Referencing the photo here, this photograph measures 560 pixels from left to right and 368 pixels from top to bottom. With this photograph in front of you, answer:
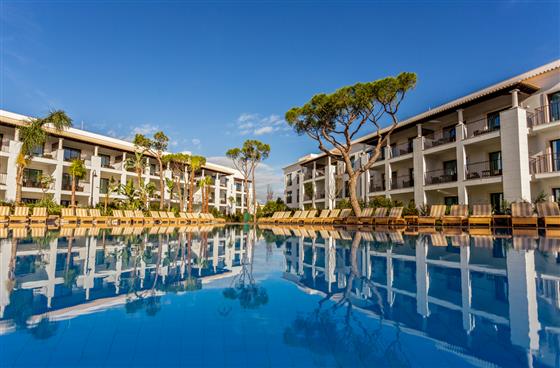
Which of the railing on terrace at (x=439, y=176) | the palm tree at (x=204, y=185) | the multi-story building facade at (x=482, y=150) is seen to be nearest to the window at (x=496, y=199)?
the multi-story building facade at (x=482, y=150)

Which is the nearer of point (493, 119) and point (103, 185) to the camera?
point (493, 119)

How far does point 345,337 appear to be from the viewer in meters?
2.34

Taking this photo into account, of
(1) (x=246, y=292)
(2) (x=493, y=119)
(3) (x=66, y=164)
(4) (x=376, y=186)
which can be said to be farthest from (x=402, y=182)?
(3) (x=66, y=164)

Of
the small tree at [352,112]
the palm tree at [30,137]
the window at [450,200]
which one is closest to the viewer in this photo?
the small tree at [352,112]

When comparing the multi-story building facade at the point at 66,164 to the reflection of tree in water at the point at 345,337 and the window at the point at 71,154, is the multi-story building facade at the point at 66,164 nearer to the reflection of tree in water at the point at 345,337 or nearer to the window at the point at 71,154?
the window at the point at 71,154

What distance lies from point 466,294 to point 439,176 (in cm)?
2167

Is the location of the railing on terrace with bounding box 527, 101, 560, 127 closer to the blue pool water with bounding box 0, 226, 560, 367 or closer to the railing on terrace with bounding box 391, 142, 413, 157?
the railing on terrace with bounding box 391, 142, 413, 157

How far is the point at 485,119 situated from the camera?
20391mm

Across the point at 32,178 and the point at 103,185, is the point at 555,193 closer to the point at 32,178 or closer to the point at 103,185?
the point at 103,185

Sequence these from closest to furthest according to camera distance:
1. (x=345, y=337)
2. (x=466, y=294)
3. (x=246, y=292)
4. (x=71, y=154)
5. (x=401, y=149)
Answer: (x=345, y=337)
(x=466, y=294)
(x=246, y=292)
(x=401, y=149)
(x=71, y=154)

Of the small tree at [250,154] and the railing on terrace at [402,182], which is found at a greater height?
the small tree at [250,154]

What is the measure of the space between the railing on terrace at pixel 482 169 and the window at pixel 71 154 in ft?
103

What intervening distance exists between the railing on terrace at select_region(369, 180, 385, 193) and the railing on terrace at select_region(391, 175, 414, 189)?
1.12 metres

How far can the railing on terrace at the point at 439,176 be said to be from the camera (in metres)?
21.9
